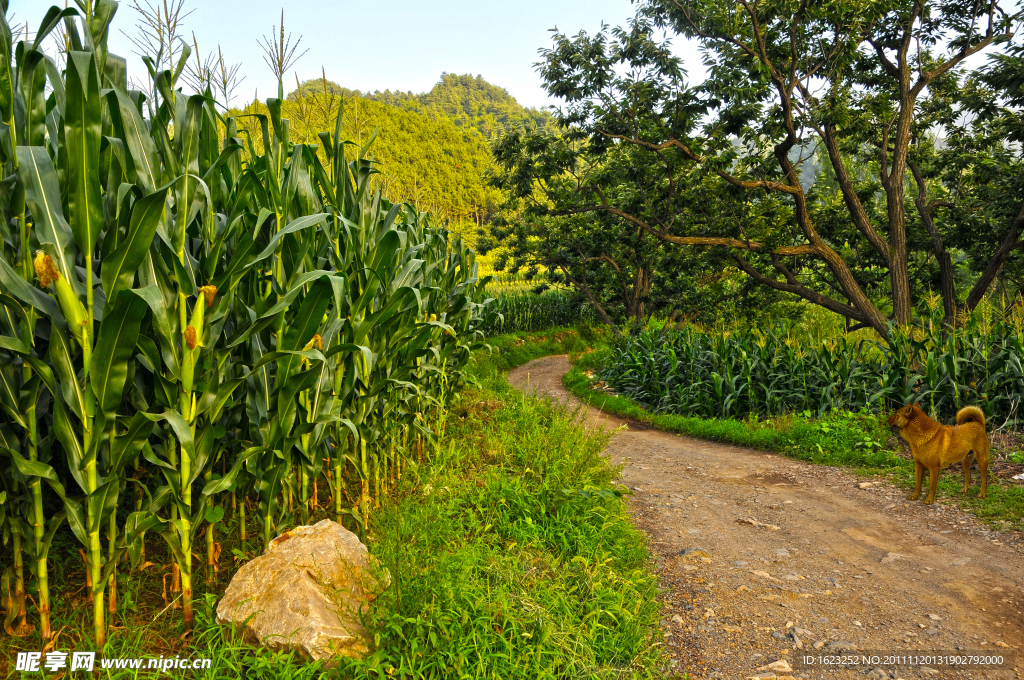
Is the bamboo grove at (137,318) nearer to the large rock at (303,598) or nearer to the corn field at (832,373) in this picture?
the large rock at (303,598)

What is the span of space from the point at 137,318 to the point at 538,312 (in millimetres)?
17934

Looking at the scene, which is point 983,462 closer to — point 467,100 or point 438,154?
point 438,154

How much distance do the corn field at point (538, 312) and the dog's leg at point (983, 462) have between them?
12957mm

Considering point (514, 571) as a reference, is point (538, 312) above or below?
above

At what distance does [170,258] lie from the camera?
2184 mm

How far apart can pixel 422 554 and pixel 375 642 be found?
0.64 metres

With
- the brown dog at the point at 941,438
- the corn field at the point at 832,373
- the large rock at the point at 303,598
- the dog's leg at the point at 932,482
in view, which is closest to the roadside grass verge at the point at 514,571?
the large rock at the point at 303,598

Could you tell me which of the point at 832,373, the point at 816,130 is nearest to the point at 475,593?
the point at 832,373

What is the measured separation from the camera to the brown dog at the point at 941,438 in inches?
172

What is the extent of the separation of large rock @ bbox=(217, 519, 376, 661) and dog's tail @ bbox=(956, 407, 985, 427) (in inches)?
189

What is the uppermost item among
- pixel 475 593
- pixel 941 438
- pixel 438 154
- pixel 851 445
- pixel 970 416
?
pixel 438 154

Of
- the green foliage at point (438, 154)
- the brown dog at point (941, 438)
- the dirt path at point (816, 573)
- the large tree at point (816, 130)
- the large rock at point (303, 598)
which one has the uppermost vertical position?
the green foliage at point (438, 154)

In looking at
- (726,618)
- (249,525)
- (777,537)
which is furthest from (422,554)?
(777,537)

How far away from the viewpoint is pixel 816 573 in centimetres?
355
